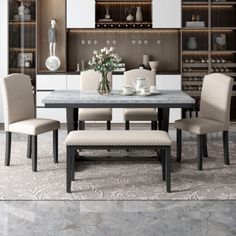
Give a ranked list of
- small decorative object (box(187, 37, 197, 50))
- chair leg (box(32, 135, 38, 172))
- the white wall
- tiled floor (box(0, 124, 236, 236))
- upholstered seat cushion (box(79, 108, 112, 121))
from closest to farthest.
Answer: tiled floor (box(0, 124, 236, 236))
chair leg (box(32, 135, 38, 172))
upholstered seat cushion (box(79, 108, 112, 121))
the white wall
small decorative object (box(187, 37, 197, 50))

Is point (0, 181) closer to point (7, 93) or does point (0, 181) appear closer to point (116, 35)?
point (7, 93)

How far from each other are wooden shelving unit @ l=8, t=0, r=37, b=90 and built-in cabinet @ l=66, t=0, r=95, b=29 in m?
0.53

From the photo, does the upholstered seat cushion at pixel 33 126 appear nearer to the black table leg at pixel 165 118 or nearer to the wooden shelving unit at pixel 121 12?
the black table leg at pixel 165 118

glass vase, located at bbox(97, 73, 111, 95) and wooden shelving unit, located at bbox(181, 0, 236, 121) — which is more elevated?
wooden shelving unit, located at bbox(181, 0, 236, 121)

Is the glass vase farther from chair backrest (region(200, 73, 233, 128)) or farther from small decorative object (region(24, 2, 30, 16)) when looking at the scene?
small decorative object (region(24, 2, 30, 16))

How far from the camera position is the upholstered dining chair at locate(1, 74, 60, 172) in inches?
199

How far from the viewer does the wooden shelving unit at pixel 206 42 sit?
803 cm

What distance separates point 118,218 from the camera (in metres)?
3.59

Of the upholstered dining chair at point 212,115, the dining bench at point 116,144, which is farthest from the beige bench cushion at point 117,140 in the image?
the upholstered dining chair at point 212,115

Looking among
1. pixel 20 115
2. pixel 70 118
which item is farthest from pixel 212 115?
pixel 20 115

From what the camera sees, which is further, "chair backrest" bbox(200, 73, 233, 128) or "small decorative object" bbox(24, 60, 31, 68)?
"small decorative object" bbox(24, 60, 31, 68)

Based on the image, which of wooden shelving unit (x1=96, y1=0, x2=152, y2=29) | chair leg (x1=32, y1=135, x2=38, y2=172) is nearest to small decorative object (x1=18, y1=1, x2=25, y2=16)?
wooden shelving unit (x1=96, y1=0, x2=152, y2=29)

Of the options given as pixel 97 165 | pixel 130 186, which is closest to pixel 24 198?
pixel 130 186

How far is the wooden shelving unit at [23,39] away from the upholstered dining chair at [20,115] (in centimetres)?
257
